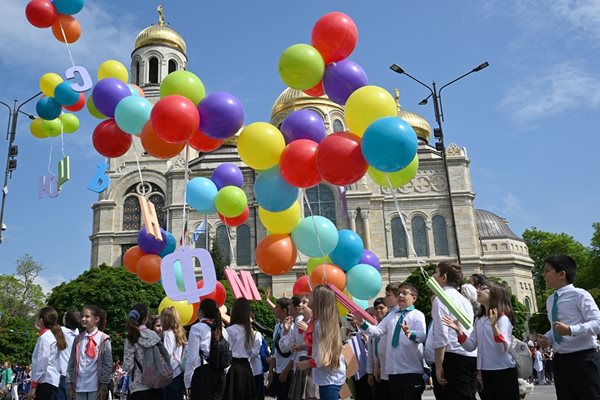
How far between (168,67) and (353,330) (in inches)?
1756

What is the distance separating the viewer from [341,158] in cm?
814

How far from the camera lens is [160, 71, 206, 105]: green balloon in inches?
370

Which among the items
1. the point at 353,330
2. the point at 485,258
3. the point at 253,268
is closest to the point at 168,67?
the point at 253,268

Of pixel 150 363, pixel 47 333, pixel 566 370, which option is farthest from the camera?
pixel 47 333

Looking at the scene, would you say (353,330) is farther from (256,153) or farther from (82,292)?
(82,292)

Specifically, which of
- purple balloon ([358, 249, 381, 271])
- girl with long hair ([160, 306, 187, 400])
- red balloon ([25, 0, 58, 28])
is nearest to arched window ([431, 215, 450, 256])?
purple balloon ([358, 249, 381, 271])

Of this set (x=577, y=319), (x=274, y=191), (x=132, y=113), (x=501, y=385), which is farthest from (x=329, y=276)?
(x=577, y=319)

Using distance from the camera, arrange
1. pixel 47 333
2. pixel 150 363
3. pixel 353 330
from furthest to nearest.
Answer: pixel 353 330 < pixel 47 333 < pixel 150 363

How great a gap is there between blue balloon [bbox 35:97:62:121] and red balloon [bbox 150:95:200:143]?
3.75 metres

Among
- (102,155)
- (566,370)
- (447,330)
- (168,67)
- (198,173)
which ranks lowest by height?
(566,370)

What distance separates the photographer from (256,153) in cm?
925

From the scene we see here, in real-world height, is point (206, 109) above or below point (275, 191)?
above

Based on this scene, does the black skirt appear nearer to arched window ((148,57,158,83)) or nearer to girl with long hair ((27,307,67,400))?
girl with long hair ((27,307,67,400))

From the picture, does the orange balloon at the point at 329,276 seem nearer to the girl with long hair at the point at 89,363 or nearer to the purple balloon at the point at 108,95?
the girl with long hair at the point at 89,363
